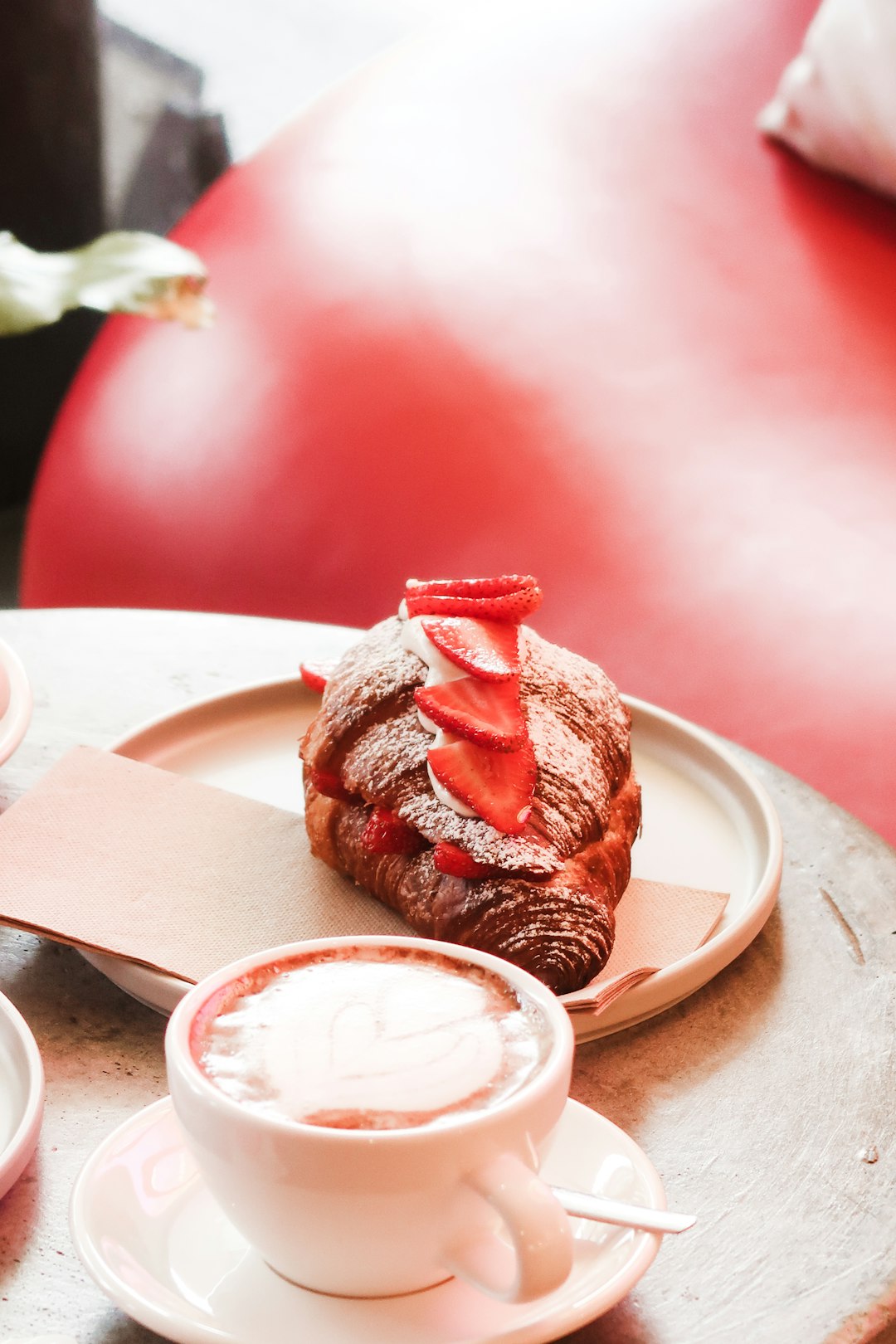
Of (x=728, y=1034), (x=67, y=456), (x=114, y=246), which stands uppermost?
(x=114, y=246)

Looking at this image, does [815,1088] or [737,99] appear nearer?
[815,1088]

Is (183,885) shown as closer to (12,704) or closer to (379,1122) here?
(12,704)

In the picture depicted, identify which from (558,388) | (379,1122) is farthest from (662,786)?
(558,388)

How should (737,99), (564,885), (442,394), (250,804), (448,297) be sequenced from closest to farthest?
1. (564,885)
2. (250,804)
3. (442,394)
4. (448,297)
5. (737,99)

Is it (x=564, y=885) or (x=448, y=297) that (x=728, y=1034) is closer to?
(x=564, y=885)

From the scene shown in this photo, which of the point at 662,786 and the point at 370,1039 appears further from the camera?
the point at 662,786

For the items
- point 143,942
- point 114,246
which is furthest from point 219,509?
point 143,942

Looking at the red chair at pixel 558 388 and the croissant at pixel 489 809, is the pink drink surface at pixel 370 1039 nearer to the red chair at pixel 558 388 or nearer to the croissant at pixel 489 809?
the croissant at pixel 489 809
